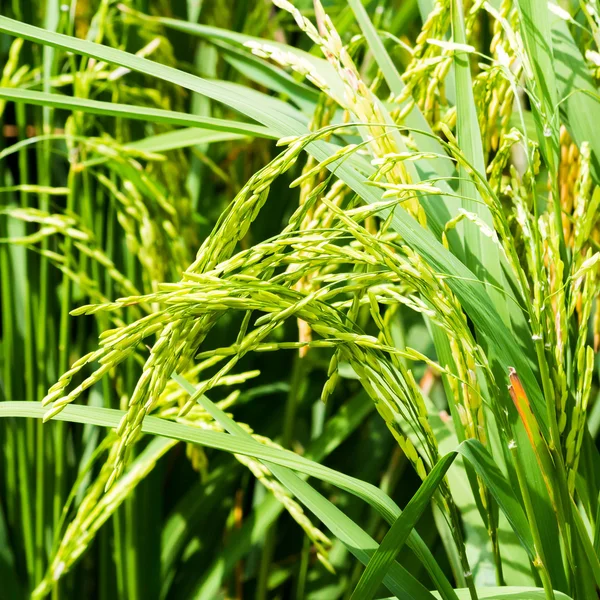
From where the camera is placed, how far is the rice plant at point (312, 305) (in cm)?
41

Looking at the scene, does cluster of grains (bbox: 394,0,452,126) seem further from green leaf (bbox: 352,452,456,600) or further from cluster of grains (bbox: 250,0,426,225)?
green leaf (bbox: 352,452,456,600)

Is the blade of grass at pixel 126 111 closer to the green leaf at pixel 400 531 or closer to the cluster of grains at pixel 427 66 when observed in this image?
the cluster of grains at pixel 427 66

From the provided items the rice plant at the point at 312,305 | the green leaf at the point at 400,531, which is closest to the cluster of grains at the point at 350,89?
the rice plant at the point at 312,305

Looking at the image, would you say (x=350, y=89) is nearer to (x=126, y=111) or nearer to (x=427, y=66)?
(x=427, y=66)

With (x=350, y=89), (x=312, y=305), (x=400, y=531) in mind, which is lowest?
(x=400, y=531)

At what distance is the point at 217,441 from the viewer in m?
0.46

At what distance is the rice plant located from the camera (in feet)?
1.35

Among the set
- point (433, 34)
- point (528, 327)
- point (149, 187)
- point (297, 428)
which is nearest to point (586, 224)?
point (528, 327)

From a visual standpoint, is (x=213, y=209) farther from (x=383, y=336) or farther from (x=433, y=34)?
(x=383, y=336)

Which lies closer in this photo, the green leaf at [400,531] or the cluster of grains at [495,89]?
the green leaf at [400,531]

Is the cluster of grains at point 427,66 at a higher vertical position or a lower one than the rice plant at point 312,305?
higher

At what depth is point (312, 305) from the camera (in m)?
0.40

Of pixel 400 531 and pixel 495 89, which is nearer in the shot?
pixel 400 531

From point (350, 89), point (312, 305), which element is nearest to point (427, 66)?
point (350, 89)
